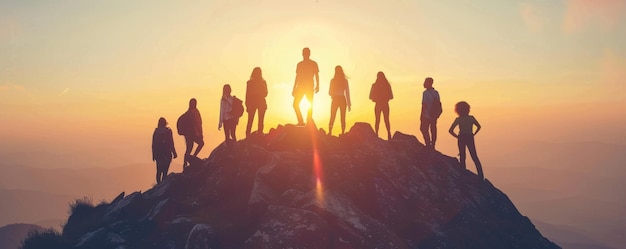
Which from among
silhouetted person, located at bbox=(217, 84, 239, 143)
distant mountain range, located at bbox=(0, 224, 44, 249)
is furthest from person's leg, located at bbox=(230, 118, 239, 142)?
distant mountain range, located at bbox=(0, 224, 44, 249)

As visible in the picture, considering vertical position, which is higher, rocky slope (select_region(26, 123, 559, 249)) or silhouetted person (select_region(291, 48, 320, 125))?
silhouetted person (select_region(291, 48, 320, 125))

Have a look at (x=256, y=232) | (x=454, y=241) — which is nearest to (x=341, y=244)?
(x=256, y=232)

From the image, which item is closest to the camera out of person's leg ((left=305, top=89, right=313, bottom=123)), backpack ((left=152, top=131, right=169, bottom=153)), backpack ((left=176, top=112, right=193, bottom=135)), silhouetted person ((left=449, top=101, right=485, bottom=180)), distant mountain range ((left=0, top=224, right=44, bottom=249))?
silhouetted person ((left=449, top=101, right=485, bottom=180))

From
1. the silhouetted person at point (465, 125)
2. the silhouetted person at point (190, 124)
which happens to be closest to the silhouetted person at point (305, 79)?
the silhouetted person at point (190, 124)

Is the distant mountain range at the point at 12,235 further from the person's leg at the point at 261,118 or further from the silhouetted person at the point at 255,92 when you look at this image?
the silhouetted person at the point at 255,92

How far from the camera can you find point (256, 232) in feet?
44.1

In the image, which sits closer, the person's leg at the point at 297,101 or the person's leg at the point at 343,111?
the person's leg at the point at 297,101

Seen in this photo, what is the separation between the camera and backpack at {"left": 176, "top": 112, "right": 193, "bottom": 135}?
20.5 meters

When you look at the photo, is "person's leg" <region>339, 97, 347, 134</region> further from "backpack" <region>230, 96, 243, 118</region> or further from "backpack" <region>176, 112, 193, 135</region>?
"backpack" <region>176, 112, 193, 135</region>

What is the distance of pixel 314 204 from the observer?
46.1 feet

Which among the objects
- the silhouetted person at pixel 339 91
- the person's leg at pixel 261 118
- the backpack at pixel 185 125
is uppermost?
the silhouetted person at pixel 339 91

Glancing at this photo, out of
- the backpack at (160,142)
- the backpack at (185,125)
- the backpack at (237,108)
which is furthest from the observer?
the backpack at (160,142)

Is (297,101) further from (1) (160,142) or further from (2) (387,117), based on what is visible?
(1) (160,142)

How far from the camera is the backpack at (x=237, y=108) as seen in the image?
20828 mm
